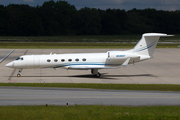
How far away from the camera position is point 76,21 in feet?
546

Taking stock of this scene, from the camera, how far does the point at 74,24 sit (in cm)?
16462

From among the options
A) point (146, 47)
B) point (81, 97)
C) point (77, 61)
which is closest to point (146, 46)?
point (146, 47)

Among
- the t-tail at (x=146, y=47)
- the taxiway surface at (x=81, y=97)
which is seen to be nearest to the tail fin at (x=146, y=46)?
the t-tail at (x=146, y=47)

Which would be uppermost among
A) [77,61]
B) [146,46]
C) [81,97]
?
[146,46]

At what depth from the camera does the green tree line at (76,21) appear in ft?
462
